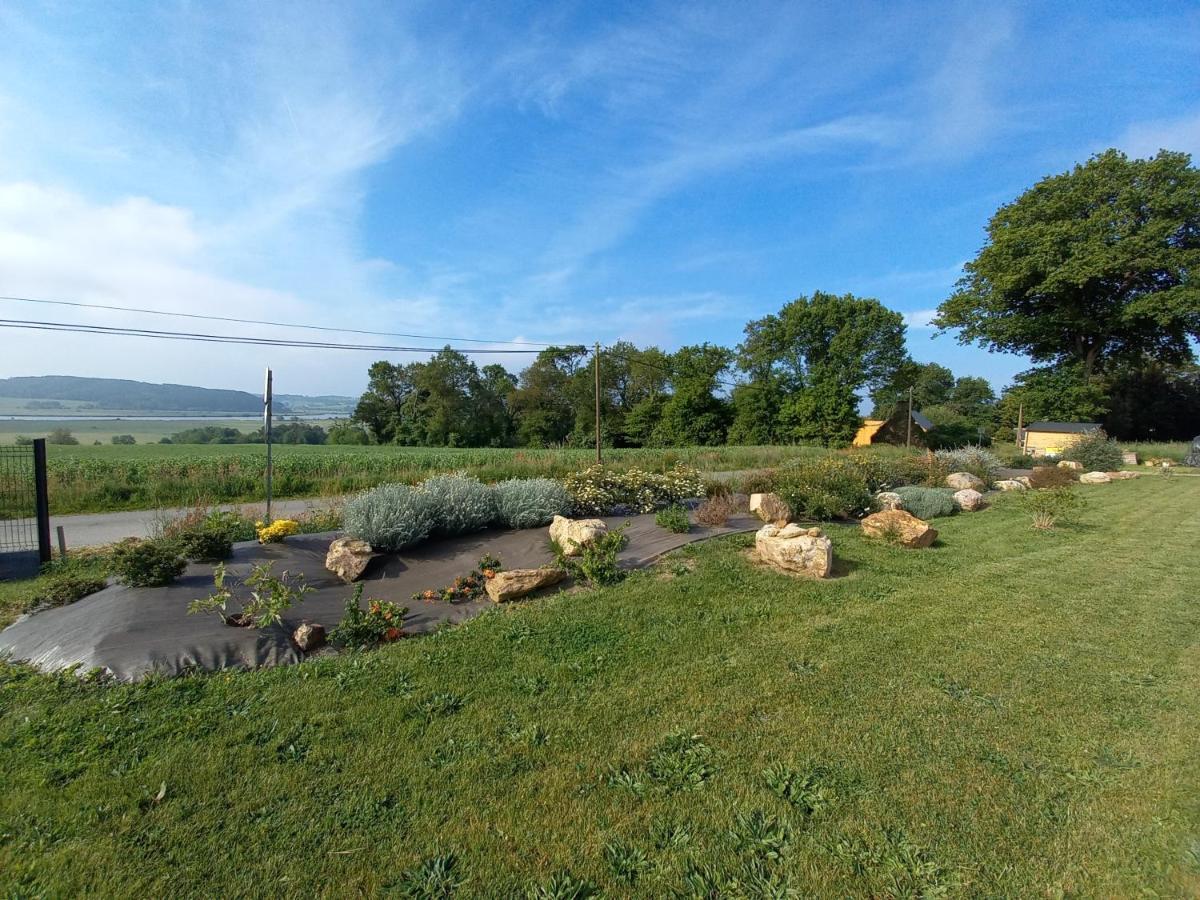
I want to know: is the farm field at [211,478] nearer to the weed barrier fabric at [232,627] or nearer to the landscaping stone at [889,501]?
the landscaping stone at [889,501]

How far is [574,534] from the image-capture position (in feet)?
20.7

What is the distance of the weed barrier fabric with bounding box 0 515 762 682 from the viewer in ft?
12.1

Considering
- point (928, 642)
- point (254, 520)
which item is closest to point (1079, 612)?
point (928, 642)

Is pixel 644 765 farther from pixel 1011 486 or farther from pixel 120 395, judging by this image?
pixel 120 395

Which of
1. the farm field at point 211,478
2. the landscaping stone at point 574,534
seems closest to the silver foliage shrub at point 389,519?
the landscaping stone at point 574,534

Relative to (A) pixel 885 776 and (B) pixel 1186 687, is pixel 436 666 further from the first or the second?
(B) pixel 1186 687

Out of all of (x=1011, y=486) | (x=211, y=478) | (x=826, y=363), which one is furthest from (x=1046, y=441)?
(x=211, y=478)

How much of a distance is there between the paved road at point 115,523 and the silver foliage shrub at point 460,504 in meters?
4.16

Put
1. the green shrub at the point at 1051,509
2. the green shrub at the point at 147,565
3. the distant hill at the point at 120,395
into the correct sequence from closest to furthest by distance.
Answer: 1. the green shrub at the point at 147,565
2. the green shrub at the point at 1051,509
3. the distant hill at the point at 120,395

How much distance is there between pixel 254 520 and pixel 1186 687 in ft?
33.1

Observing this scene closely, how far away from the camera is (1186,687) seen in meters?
3.34

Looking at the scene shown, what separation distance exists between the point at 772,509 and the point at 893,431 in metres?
37.2

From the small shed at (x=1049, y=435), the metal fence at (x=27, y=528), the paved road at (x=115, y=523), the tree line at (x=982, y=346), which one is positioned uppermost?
the tree line at (x=982, y=346)

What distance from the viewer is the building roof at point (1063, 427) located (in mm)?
27797
